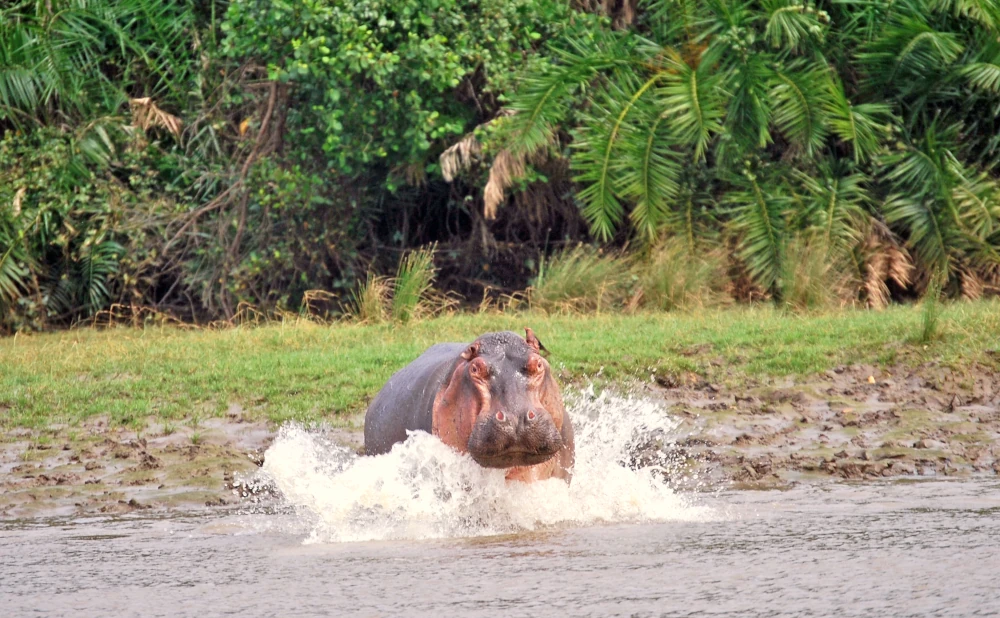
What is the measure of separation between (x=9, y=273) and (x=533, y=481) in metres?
9.91

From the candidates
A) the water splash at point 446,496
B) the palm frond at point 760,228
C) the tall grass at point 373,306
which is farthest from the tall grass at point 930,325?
the tall grass at point 373,306

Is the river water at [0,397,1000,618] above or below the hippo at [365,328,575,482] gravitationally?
below

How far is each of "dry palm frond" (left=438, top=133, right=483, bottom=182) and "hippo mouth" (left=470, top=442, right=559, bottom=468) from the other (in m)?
8.46

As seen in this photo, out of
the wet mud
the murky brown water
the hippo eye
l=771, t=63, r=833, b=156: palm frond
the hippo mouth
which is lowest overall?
the wet mud

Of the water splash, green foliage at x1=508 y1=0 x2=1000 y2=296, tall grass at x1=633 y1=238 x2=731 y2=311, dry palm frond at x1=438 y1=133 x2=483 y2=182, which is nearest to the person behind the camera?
the water splash

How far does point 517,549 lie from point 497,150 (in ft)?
27.7

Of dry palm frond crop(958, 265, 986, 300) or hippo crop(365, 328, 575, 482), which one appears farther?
dry palm frond crop(958, 265, 986, 300)

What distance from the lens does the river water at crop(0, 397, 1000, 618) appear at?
4.12 meters

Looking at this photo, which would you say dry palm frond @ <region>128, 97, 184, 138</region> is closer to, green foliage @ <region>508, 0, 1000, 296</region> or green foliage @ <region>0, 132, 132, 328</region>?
green foliage @ <region>0, 132, 132, 328</region>

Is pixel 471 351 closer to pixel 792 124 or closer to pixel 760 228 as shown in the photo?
pixel 760 228

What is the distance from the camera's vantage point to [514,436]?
4637mm

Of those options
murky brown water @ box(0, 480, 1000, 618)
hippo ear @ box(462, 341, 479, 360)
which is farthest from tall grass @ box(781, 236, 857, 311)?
hippo ear @ box(462, 341, 479, 360)

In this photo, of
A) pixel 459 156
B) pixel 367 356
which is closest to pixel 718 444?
pixel 367 356

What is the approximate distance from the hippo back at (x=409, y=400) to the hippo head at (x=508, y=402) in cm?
27
